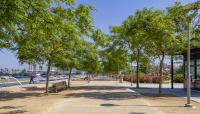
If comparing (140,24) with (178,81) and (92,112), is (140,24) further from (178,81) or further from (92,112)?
(178,81)

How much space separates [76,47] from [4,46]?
14.4 m

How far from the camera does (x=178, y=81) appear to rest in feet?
202

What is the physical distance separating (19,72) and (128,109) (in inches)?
4153

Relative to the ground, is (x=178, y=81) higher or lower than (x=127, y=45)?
lower

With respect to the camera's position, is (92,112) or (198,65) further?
(198,65)

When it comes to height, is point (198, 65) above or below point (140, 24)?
below

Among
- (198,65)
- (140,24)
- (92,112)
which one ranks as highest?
(140,24)

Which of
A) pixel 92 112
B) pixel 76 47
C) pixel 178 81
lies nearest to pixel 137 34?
pixel 76 47

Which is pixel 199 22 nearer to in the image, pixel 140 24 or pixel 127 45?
pixel 140 24

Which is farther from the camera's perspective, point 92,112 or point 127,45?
point 127,45

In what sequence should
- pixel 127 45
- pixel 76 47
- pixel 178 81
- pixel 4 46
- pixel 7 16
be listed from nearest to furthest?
1. pixel 7 16
2. pixel 4 46
3. pixel 76 47
4. pixel 127 45
5. pixel 178 81

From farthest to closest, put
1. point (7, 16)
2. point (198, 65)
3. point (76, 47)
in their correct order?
point (198, 65), point (76, 47), point (7, 16)

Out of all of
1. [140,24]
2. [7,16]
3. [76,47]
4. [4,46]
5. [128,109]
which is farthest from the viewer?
[76,47]

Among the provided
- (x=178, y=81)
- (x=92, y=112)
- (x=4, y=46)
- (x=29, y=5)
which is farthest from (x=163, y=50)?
(x=178, y=81)
